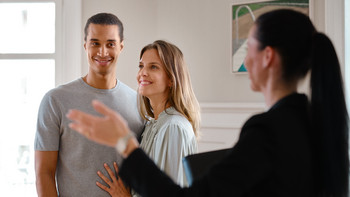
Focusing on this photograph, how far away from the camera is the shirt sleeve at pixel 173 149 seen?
1487 millimetres

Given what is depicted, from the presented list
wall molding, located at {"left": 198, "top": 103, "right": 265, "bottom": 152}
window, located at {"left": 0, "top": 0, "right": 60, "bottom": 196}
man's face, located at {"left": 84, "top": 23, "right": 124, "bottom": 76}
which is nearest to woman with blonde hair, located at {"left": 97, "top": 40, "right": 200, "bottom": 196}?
man's face, located at {"left": 84, "top": 23, "right": 124, "bottom": 76}

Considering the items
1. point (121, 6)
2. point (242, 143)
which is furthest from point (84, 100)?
point (121, 6)

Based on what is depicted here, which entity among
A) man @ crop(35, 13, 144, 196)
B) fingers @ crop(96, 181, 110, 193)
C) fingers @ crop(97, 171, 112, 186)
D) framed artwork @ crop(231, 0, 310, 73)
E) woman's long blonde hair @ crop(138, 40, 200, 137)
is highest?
framed artwork @ crop(231, 0, 310, 73)

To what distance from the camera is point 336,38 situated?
105 inches

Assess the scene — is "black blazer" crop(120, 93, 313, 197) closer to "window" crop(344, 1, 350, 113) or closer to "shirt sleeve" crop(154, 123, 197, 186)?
"shirt sleeve" crop(154, 123, 197, 186)

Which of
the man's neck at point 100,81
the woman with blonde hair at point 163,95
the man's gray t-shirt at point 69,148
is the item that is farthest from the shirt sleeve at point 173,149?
A: the man's neck at point 100,81

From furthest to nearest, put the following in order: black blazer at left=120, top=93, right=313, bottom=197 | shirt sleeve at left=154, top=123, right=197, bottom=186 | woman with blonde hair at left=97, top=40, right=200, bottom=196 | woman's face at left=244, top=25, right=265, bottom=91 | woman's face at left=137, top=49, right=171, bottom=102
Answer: woman's face at left=137, top=49, right=171, bottom=102 → woman with blonde hair at left=97, top=40, right=200, bottom=196 → shirt sleeve at left=154, top=123, right=197, bottom=186 → woman's face at left=244, top=25, right=265, bottom=91 → black blazer at left=120, top=93, right=313, bottom=197

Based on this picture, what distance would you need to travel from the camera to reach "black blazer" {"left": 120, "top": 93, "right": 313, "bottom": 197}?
0.81m

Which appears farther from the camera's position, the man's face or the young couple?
the man's face

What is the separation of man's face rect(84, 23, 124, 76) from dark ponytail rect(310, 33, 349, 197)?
121cm

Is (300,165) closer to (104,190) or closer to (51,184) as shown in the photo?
(104,190)

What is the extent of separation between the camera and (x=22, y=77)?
10.3 feet

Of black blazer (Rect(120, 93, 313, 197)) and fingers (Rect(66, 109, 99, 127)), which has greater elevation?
fingers (Rect(66, 109, 99, 127))

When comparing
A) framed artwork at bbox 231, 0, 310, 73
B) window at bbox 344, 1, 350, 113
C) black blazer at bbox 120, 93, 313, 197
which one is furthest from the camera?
framed artwork at bbox 231, 0, 310, 73
